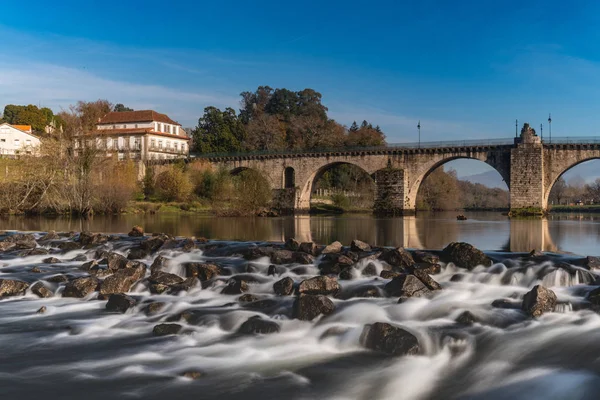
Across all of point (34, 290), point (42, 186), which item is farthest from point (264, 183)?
point (34, 290)

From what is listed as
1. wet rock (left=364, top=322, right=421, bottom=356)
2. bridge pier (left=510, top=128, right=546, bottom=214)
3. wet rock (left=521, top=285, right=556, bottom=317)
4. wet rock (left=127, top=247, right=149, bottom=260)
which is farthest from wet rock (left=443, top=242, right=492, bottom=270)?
bridge pier (left=510, top=128, right=546, bottom=214)

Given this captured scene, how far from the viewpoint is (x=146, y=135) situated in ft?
224

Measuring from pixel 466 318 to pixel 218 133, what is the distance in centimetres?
6662

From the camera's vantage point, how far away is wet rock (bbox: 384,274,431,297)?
26.4 feet

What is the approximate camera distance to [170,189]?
171 ft

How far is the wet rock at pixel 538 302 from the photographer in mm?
7139

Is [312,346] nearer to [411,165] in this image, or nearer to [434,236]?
[434,236]

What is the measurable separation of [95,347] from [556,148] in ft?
146

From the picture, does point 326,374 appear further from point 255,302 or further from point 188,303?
point 188,303

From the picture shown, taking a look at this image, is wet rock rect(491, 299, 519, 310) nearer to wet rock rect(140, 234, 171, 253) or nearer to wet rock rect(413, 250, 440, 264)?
wet rock rect(413, 250, 440, 264)

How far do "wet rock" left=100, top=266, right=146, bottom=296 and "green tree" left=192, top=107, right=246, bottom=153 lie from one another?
201ft

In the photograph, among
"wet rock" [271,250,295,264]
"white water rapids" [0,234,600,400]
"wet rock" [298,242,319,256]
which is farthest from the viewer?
"wet rock" [298,242,319,256]

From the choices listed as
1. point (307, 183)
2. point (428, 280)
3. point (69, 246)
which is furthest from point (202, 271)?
point (307, 183)

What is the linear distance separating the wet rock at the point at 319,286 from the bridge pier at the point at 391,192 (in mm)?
39341
